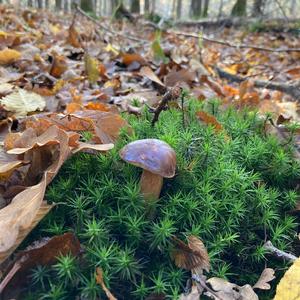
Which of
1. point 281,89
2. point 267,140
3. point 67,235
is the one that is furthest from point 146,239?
point 281,89

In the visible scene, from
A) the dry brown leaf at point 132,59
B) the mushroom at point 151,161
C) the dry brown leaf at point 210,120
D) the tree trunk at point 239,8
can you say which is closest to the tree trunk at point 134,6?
the tree trunk at point 239,8

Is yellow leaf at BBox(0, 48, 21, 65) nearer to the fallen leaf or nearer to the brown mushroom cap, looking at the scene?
the fallen leaf

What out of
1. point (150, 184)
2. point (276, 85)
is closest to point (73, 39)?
point (276, 85)

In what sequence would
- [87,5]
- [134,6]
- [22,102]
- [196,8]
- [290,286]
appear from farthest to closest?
[196,8]
[134,6]
[87,5]
[22,102]
[290,286]

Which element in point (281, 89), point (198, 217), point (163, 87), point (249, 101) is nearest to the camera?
point (198, 217)

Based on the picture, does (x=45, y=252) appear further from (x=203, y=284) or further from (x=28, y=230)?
(x=203, y=284)

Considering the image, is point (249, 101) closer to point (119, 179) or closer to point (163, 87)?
point (163, 87)

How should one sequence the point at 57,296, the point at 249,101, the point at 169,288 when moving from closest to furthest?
the point at 57,296
the point at 169,288
the point at 249,101
